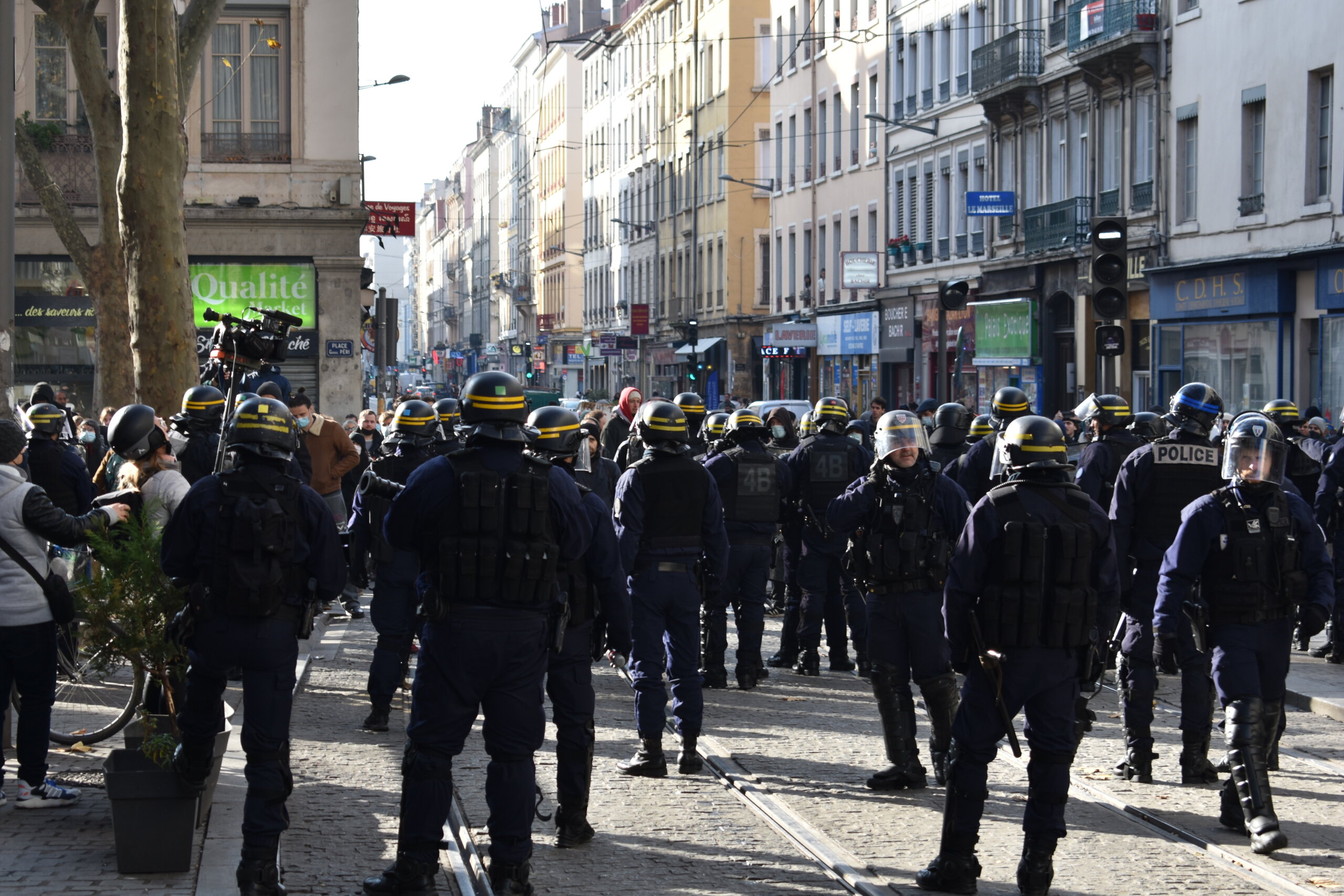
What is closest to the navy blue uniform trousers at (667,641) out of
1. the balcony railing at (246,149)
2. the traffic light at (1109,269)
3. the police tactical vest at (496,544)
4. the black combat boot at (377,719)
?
the black combat boot at (377,719)

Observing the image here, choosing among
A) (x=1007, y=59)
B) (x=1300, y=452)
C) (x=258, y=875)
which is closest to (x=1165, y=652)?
(x=258, y=875)

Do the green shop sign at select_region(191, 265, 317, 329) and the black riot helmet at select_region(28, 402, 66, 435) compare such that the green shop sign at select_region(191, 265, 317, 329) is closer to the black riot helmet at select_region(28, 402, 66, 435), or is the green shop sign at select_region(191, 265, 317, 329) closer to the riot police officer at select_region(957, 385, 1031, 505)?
the riot police officer at select_region(957, 385, 1031, 505)

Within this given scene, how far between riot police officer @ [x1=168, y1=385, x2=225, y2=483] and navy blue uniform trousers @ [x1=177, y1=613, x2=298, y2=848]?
543 centimetres

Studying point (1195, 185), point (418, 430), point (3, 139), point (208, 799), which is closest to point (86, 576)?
point (208, 799)

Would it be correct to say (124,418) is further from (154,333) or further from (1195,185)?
(1195,185)

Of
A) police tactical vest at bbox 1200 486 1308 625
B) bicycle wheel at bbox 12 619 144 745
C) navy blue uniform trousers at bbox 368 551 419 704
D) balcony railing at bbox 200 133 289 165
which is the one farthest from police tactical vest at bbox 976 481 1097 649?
balcony railing at bbox 200 133 289 165

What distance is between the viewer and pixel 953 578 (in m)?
7.02

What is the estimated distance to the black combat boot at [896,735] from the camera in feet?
28.8

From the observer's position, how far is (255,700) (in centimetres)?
675

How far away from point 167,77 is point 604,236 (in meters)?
73.5

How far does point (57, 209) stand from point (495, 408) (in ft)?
46.7

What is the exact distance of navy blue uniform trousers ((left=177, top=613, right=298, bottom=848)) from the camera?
6629mm

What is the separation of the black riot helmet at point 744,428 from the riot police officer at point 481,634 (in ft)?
18.2

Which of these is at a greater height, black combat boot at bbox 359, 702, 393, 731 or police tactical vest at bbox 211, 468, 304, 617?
police tactical vest at bbox 211, 468, 304, 617
